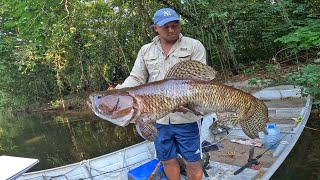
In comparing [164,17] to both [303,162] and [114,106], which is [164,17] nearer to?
[114,106]

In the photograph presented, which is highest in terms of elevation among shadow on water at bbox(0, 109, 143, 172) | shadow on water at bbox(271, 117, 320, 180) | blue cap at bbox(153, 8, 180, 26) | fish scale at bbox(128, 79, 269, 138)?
blue cap at bbox(153, 8, 180, 26)

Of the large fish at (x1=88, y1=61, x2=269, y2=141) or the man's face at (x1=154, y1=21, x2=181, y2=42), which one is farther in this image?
the man's face at (x1=154, y1=21, x2=181, y2=42)

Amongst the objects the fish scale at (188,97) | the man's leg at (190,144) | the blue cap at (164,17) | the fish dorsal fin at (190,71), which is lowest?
the man's leg at (190,144)

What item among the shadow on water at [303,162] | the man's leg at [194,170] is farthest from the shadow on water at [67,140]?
the man's leg at [194,170]

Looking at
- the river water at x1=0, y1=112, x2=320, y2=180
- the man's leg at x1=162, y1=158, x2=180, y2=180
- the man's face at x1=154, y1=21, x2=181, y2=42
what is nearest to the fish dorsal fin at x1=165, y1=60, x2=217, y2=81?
the man's face at x1=154, y1=21, x2=181, y2=42

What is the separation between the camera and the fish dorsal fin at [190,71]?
103 inches

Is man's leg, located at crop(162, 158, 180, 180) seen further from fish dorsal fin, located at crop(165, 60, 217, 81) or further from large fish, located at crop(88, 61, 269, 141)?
fish dorsal fin, located at crop(165, 60, 217, 81)

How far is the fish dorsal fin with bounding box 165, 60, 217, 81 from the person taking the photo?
2.60 m

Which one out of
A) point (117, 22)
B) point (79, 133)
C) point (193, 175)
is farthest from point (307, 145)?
point (79, 133)

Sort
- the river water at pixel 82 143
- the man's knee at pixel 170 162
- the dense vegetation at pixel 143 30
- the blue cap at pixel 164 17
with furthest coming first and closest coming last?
the dense vegetation at pixel 143 30 < the river water at pixel 82 143 < the man's knee at pixel 170 162 < the blue cap at pixel 164 17

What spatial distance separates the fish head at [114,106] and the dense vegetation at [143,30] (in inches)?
173

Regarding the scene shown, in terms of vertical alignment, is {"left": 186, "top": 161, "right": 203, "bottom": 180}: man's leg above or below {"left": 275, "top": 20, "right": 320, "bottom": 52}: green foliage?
below

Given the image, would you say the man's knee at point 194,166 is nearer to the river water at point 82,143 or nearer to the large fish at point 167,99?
the large fish at point 167,99

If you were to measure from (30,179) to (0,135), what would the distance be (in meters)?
13.8
